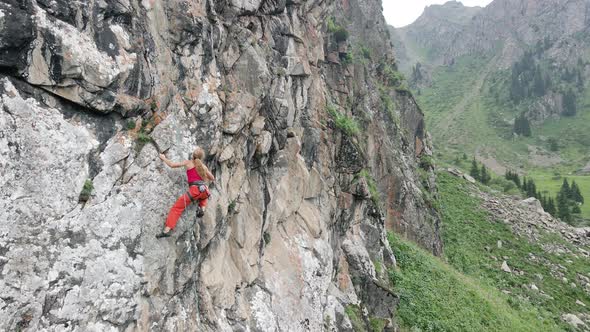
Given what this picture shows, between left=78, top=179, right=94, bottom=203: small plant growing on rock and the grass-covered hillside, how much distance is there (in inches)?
727

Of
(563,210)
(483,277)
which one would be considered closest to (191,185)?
(483,277)

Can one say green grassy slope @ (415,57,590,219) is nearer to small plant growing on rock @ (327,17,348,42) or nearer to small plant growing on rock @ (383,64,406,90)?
small plant growing on rock @ (383,64,406,90)

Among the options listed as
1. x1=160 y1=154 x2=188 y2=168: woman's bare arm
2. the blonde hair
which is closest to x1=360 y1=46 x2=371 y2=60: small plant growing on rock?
the blonde hair

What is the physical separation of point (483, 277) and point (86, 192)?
Answer: 39.2 meters

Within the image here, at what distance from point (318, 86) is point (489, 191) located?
51.9 meters

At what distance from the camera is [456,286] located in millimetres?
26891

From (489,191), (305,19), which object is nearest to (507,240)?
(489,191)

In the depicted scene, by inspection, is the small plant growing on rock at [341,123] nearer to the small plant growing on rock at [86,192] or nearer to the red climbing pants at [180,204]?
the red climbing pants at [180,204]

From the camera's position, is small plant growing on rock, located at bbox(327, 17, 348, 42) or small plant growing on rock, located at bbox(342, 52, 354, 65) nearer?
small plant growing on rock, located at bbox(327, 17, 348, 42)

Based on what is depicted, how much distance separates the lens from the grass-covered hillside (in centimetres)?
2347

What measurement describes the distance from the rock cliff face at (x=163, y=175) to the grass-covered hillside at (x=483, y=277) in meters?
4.53

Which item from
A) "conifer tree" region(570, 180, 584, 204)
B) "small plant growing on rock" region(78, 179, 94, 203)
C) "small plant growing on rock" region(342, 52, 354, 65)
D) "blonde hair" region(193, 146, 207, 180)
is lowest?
"conifer tree" region(570, 180, 584, 204)

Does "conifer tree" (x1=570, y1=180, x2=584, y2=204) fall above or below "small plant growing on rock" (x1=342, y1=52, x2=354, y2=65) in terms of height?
below

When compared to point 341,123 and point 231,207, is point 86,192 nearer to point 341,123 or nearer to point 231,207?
point 231,207
